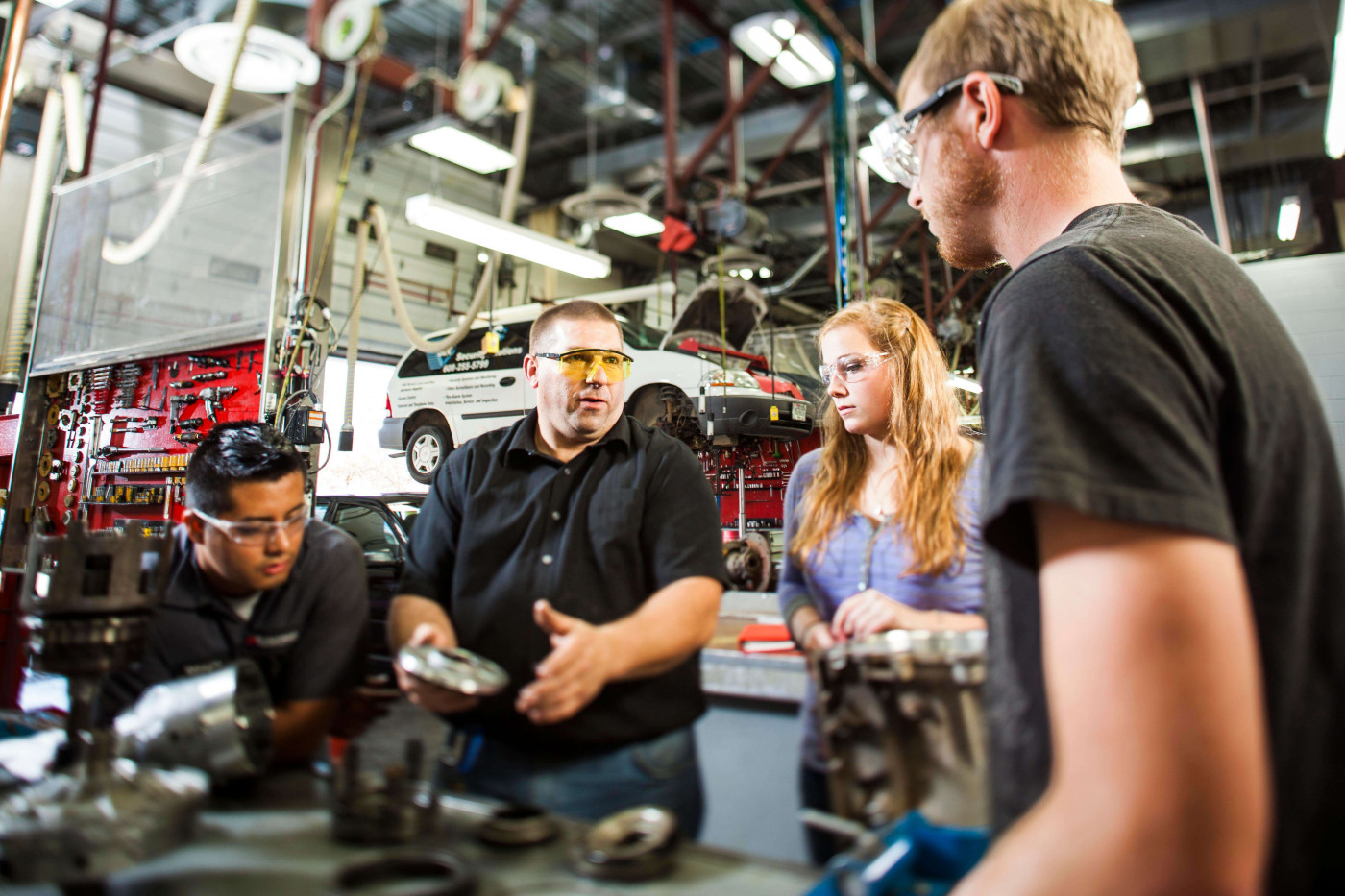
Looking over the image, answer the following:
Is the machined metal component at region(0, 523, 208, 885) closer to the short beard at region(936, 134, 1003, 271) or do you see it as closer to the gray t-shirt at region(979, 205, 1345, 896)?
the gray t-shirt at region(979, 205, 1345, 896)

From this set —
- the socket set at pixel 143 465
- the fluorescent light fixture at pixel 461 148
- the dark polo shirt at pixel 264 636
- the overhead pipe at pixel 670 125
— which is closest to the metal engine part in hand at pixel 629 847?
the dark polo shirt at pixel 264 636

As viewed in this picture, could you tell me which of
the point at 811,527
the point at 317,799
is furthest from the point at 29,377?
the point at 811,527

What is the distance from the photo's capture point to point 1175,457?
54 cm

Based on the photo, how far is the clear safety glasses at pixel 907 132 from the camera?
77cm

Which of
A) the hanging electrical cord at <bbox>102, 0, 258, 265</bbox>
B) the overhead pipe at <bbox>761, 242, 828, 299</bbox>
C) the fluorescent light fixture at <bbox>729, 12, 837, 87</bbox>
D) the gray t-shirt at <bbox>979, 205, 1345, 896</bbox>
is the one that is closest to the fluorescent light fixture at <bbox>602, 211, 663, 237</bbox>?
the fluorescent light fixture at <bbox>729, 12, 837, 87</bbox>

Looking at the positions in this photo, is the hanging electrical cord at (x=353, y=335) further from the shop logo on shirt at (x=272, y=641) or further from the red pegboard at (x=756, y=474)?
the red pegboard at (x=756, y=474)

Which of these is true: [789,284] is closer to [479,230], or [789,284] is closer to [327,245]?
[479,230]

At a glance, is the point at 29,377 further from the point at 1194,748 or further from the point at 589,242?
the point at 1194,748

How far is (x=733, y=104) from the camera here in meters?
5.30

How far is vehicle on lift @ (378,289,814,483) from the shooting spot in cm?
161

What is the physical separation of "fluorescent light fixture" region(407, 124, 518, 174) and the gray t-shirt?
6490 millimetres

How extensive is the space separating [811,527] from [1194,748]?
0.88m

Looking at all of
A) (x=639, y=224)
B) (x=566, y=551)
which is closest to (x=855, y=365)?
(x=566, y=551)

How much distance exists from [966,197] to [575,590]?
74cm
